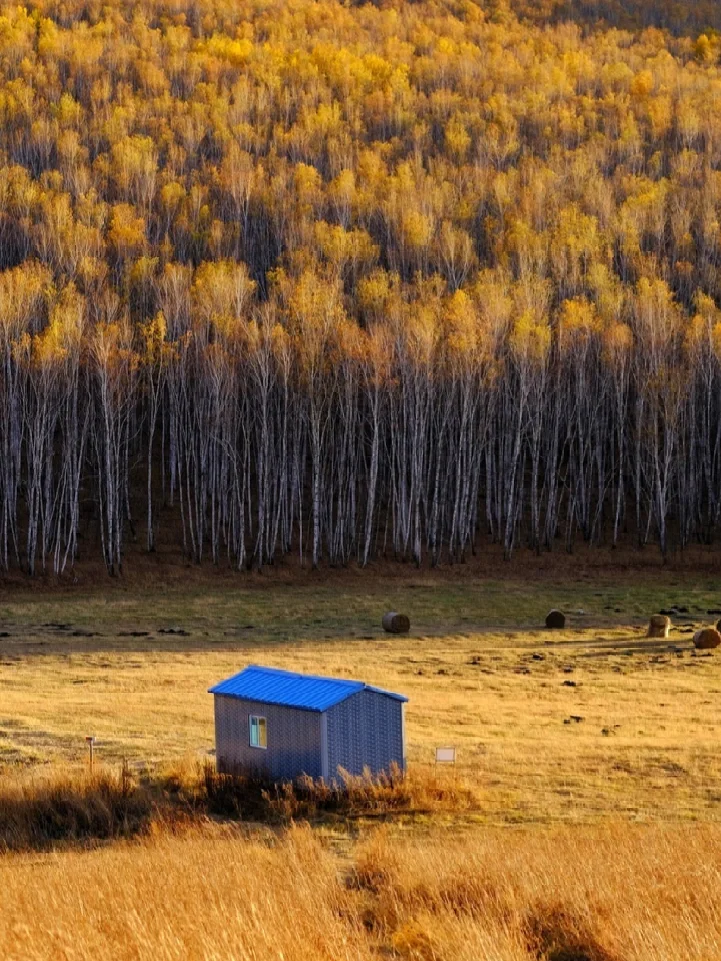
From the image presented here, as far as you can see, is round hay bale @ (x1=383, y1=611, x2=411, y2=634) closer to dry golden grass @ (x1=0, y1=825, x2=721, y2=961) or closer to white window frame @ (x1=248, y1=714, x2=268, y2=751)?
white window frame @ (x1=248, y1=714, x2=268, y2=751)

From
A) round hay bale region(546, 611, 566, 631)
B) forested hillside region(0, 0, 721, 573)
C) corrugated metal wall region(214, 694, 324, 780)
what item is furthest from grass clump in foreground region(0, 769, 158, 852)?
forested hillside region(0, 0, 721, 573)

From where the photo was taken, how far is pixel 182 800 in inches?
763

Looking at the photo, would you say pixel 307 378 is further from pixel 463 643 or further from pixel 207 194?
pixel 207 194

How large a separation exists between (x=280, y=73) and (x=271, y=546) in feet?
223

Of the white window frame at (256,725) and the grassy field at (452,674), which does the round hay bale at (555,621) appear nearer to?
the grassy field at (452,674)

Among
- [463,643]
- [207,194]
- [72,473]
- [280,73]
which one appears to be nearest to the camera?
[463,643]

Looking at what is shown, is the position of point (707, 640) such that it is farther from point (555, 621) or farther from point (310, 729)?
point (310, 729)

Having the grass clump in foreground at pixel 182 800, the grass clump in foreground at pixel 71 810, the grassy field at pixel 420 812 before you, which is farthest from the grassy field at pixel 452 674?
the grass clump in foreground at pixel 71 810

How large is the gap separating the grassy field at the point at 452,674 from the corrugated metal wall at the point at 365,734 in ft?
4.14

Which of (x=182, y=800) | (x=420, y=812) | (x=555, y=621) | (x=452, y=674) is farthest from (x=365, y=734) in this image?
(x=555, y=621)

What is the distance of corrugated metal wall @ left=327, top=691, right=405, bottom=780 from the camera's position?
19.9m

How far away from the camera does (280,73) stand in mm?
116312

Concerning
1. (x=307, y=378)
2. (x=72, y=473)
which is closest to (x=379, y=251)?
(x=307, y=378)

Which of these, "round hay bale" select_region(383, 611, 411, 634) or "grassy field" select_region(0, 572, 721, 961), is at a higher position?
"grassy field" select_region(0, 572, 721, 961)
